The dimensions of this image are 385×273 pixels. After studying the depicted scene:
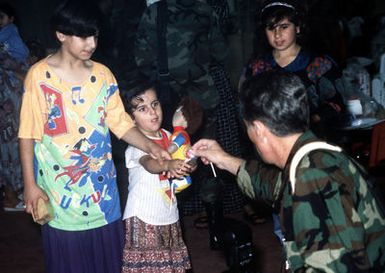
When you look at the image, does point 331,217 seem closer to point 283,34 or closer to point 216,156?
point 216,156

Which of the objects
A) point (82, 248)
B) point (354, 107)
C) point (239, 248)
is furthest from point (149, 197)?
point (354, 107)

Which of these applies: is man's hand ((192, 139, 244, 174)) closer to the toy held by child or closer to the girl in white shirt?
the toy held by child

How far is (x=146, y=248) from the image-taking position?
3.33 metres

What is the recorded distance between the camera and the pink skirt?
3.28 metres

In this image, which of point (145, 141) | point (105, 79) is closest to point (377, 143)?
point (145, 141)

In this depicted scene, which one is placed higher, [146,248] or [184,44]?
[184,44]

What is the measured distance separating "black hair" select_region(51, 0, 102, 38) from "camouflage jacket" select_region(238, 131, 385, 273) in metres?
1.33

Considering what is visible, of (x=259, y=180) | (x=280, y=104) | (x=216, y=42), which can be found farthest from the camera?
(x=216, y=42)

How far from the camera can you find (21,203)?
19.8 feet

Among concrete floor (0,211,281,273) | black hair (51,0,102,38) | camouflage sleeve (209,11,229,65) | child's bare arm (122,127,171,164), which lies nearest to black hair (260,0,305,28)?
camouflage sleeve (209,11,229,65)

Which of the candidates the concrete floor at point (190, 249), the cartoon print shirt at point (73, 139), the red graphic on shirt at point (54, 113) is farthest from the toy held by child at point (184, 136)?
the concrete floor at point (190, 249)

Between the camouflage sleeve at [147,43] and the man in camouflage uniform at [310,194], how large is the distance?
6.58 feet

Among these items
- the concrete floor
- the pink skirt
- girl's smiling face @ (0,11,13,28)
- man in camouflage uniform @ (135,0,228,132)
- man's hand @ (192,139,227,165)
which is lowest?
the concrete floor

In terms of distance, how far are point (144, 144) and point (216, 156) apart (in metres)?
0.45
